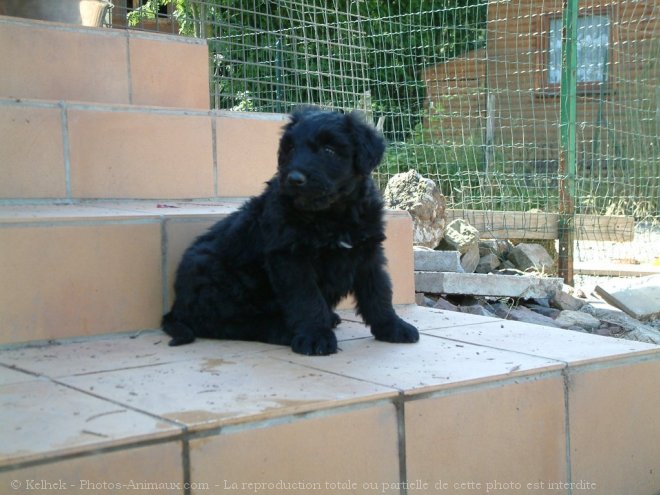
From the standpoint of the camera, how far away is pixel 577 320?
4.93m

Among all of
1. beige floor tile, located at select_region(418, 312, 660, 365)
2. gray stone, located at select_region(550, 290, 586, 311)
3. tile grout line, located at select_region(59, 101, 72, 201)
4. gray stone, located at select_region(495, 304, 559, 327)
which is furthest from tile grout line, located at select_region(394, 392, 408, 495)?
gray stone, located at select_region(550, 290, 586, 311)

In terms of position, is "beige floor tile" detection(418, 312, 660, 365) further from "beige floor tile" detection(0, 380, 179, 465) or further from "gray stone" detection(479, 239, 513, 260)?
"gray stone" detection(479, 239, 513, 260)

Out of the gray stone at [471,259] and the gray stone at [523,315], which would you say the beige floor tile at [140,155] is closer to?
the gray stone at [523,315]

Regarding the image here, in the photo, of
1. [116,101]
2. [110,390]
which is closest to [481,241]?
[116,101]

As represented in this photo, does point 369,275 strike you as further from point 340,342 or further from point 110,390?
point 110,390

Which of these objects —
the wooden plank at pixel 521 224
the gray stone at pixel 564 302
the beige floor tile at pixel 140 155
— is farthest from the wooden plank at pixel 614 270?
the beige floor tile at pixel 140 155

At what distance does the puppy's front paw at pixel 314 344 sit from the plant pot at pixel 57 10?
8.46 ft

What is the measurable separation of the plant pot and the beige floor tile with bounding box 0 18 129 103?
26cm

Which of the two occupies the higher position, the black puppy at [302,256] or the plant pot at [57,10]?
the plant pot at [57,10]

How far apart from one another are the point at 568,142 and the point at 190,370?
16.8 ft

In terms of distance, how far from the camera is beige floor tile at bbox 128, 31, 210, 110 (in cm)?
439

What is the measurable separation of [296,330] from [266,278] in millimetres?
321

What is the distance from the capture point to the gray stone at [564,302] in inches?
218

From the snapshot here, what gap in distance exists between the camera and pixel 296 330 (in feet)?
9.41
